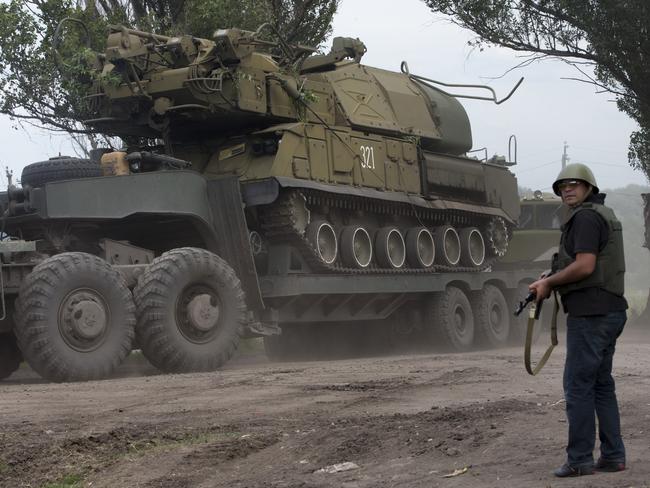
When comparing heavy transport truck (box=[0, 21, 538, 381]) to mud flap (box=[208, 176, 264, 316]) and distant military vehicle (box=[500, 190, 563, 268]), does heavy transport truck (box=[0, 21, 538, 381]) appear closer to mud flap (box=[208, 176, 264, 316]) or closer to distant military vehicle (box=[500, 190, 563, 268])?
mud flap (box=[208, 176, 264, 316])

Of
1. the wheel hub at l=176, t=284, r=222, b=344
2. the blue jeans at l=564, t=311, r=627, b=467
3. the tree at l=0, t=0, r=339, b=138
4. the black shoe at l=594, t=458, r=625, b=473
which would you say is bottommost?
the black shoe at l=594, t=458, r=625, b=473

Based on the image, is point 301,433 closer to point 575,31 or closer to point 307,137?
point 307,137

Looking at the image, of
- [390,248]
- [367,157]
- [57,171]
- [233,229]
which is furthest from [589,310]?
[390,248]

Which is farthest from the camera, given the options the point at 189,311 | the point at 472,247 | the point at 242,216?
the point at 472,247

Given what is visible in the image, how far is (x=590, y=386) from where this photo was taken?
7.10m

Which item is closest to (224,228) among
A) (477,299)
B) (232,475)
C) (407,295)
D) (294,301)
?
(294,301)

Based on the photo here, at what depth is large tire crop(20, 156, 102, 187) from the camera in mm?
15539

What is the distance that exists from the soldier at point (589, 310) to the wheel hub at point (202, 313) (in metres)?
7.99

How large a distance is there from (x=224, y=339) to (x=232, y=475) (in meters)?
7.44

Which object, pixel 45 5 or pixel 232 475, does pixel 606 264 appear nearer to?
pixel 232 475

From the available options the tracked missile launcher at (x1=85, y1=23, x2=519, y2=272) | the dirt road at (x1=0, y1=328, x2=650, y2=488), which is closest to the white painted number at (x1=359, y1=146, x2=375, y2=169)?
the tracked missile launcher at (x1=85, y1=23, x2=519, y2=272)

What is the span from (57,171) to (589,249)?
384 inches

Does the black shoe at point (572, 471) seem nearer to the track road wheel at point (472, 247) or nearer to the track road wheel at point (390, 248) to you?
the track road wheel at point (390, 248)

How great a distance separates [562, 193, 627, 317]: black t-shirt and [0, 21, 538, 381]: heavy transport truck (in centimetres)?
739
